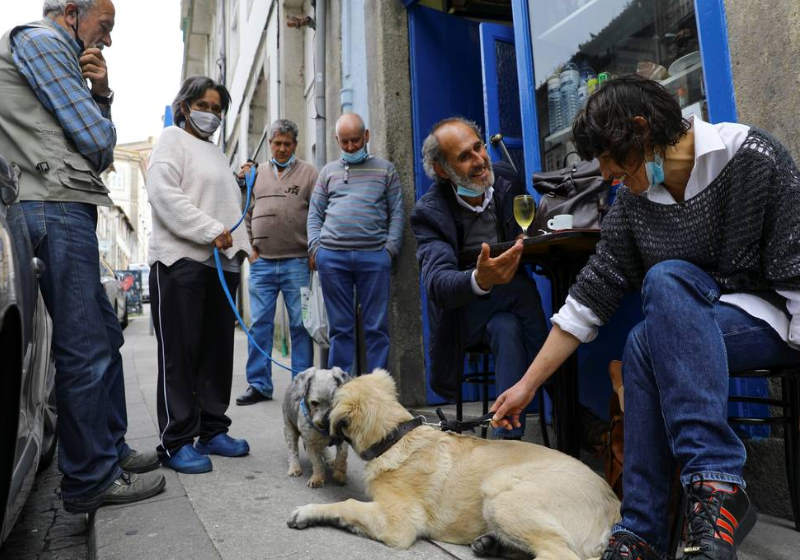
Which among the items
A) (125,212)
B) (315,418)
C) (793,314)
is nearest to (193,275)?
(315,418)

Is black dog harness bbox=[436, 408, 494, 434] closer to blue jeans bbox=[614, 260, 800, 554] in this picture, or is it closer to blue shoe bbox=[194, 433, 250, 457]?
blue jeans bbox=[614, 260, 800, 554]

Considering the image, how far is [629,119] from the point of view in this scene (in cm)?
173

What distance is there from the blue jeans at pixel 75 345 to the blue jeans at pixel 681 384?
6.45ft

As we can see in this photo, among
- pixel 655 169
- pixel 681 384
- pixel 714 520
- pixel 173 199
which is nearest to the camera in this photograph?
pixel 714 520

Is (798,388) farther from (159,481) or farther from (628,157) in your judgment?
(159,481)

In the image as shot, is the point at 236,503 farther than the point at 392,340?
No

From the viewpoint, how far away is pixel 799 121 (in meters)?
2.10

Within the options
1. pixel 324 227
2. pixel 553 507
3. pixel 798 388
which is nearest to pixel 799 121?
pixel 798 388

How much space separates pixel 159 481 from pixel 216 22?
18618 mm

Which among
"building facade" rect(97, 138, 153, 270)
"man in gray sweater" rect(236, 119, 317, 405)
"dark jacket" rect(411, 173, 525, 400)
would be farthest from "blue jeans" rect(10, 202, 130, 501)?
"building facade" rect(97, 138, 153, 270)

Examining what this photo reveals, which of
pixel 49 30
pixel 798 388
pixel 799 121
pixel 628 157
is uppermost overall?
pixel 49 30

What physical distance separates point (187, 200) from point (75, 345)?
1.08 meters

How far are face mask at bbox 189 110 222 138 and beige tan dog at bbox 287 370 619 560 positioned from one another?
1.81 meters

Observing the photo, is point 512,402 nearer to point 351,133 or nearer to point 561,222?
point 561,222
